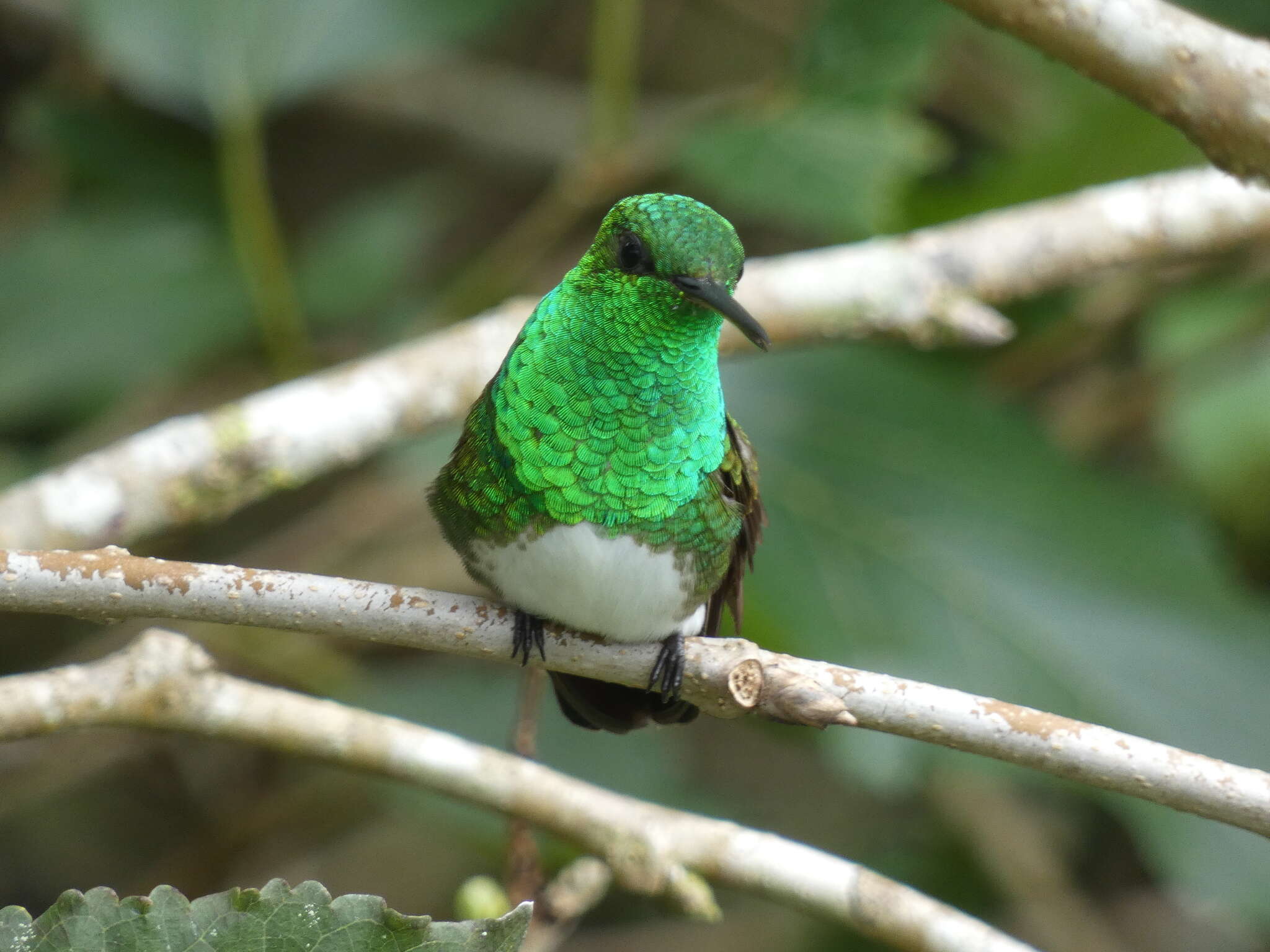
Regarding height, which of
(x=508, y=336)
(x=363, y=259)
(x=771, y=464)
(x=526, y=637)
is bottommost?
(x=526, y=637)

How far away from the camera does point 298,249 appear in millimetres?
4977

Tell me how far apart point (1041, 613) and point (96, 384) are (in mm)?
2745

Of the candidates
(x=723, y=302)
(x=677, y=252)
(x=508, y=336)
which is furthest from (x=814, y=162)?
(x=723, y=302)

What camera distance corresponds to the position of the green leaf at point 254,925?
1488 mm

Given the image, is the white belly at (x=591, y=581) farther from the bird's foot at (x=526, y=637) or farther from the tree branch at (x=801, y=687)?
the tree branch at (x=801, y=687)

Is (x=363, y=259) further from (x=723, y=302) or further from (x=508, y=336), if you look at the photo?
(x=723, y=302)

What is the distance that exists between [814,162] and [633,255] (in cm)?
162

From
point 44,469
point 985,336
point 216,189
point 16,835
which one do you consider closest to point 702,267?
point 985,336

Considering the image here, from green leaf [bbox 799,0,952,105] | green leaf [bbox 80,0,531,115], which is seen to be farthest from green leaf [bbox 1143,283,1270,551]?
green leaf [bbox 80,0,531,115]

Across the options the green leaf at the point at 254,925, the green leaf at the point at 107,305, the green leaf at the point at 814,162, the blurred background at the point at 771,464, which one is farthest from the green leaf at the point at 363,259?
the green leaf at the point at 254,925

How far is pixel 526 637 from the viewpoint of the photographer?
2072 mm

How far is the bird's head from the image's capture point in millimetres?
2012

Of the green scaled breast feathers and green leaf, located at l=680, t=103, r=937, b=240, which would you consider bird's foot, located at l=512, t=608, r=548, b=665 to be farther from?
green leaf, located at l=680, t=103, r=937, b=240

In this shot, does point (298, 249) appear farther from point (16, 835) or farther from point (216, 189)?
point (16, 835)
